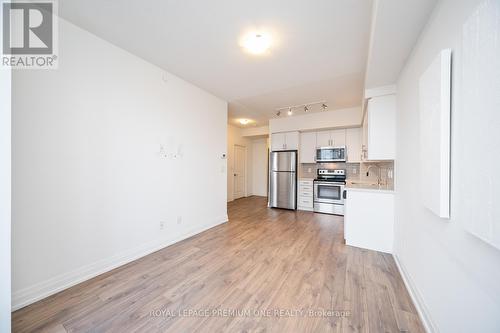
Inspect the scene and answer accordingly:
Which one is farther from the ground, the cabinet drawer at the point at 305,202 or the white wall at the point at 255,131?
the white wall at the point at 255,131

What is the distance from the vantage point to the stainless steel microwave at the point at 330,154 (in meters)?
4.90

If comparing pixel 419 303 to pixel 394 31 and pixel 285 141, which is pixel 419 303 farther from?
pixel 285 141

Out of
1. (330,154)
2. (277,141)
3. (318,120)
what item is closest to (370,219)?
(330,154)


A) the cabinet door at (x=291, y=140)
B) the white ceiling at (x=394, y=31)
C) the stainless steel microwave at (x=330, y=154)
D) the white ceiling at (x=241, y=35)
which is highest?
the white ceiling at (x=241, y=35)

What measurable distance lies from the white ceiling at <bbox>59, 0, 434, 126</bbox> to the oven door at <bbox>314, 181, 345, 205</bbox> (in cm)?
245

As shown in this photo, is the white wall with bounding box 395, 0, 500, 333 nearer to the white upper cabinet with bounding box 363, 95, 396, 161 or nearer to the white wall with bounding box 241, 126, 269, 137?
the white upper cabinet with bounding box 363, 95, 396, 161

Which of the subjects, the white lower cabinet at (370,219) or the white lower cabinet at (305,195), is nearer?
the white lower cabinet at (370,219)

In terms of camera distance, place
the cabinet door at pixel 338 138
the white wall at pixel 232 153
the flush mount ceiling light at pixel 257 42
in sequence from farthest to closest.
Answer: the white wall at pixel 232 153, the cabinet door at pixel 338 138, the flush mount ceiling light at pixel 257 42

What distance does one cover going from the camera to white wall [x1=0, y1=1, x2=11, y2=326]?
1.19 metres

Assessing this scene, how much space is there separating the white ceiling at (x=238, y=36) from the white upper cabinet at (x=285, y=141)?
6.70 ft

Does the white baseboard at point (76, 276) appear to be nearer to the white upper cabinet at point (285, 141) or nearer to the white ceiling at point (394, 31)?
the white ceiling at point (394, 31)

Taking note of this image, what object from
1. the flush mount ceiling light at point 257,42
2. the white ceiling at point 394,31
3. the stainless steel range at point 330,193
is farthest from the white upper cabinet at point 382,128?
the stainless steel range at point 330,193

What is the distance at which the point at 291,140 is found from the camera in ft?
17.7

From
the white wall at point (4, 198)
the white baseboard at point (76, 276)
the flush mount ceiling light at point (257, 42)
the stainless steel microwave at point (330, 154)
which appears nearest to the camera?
the white wall at point (4, 198)
